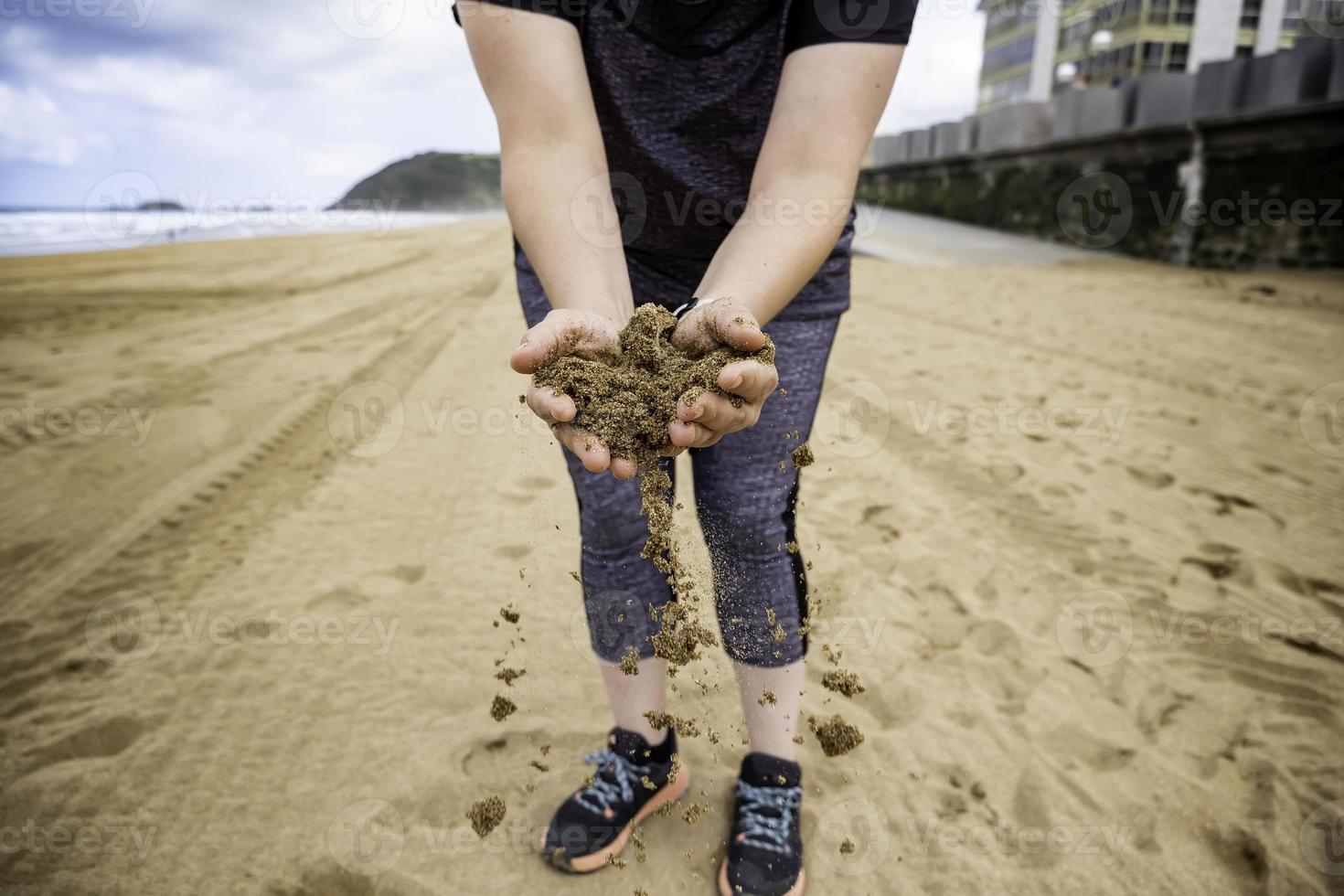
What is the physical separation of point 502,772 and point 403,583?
0.99 m

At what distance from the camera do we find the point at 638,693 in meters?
1.45

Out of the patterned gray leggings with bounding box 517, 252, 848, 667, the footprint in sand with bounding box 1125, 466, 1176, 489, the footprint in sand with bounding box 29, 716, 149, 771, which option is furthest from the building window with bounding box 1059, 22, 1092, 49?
the footprint in sand with bounding box 29, 716, 149, 771

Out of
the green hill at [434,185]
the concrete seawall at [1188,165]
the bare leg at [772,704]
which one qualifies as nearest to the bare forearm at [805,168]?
the bare leg at [772,704]

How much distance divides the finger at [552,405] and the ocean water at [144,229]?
15963 mm

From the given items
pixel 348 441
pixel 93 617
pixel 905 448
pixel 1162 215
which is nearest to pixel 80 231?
pixel 348 441

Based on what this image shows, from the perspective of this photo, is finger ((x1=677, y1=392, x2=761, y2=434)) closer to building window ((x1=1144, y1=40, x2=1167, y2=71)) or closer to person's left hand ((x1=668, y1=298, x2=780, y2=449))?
person's left hand ((x1=668, y1=298, x2=780, y2=449))

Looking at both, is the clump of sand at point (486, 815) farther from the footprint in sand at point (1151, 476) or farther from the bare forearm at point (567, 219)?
the footprint in sand at point (1151, 476)

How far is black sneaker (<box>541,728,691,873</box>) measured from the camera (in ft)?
4.99

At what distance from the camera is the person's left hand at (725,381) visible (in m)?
0.88

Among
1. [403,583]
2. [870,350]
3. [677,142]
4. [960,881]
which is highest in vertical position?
[677,142]

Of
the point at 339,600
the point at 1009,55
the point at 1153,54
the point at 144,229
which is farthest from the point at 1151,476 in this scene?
the point at 1009,55

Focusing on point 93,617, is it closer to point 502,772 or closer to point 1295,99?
point 502,772

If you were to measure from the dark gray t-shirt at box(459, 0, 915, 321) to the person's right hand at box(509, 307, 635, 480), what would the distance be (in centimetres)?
34

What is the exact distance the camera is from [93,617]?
2.28 metres
